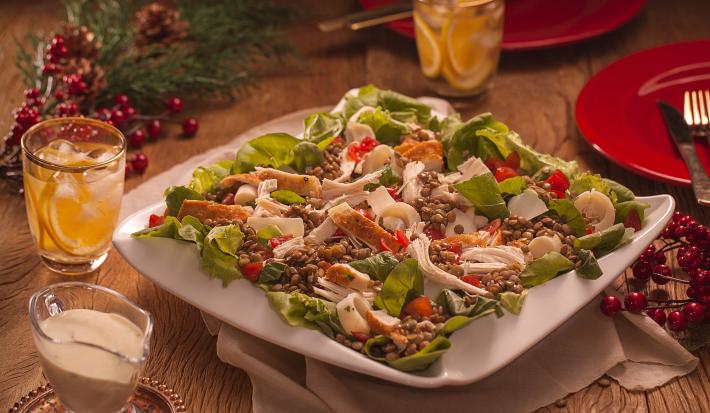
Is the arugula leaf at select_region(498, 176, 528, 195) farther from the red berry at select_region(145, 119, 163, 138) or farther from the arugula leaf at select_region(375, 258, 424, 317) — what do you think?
the red berry at select_region(145, 119, 163, 138)

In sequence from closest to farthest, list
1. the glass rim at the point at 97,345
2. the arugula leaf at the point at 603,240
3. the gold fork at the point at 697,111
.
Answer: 1. the glass rim at the point at 97,345
2. the arugula leaf at the point at 603,240
3. the gold fork at the point at 697,111

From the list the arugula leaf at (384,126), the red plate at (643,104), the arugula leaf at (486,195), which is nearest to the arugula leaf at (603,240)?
the arugula leaf at (486,195)

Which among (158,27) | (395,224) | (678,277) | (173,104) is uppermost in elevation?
(158,27)

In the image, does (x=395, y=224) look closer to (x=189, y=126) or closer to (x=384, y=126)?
(x=384, y=126)

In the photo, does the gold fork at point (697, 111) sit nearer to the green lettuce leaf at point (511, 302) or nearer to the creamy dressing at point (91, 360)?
the green lettuce leaf at point (511, 302)

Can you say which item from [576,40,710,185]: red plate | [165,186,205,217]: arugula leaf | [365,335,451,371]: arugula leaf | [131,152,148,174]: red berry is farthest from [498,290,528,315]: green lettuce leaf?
[131,152,148,174]: red berry

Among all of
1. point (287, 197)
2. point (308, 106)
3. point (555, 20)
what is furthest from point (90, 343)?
point (555, 20)

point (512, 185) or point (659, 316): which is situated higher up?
point (512, 185)
